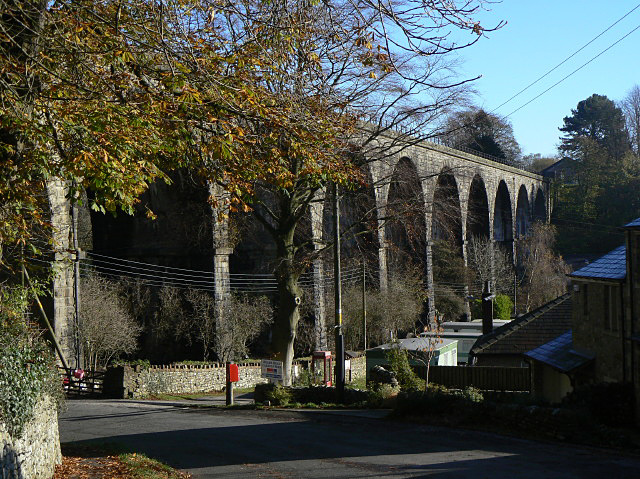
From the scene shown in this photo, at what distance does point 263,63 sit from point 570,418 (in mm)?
8927

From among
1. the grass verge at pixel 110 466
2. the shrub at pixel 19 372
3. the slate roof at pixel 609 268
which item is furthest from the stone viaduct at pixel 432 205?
the slate roof at pixel 609 268

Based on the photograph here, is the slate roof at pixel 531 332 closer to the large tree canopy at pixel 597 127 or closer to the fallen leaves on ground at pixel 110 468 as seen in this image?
the fallen leaves on ground at pixel 110 468

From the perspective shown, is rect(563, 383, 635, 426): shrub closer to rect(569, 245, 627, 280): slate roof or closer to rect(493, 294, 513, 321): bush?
rect(569, 245, 627, 280): slate roof

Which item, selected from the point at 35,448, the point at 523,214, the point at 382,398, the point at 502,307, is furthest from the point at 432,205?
the point at 523,214

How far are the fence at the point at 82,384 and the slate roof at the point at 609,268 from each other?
16300 millimetres

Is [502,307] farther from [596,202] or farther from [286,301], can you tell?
[596,202]

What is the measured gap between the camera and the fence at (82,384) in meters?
25.6

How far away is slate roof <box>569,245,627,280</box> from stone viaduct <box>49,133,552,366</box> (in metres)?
4.20

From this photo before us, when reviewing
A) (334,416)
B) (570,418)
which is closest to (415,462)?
(570,418)

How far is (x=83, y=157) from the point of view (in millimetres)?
8992

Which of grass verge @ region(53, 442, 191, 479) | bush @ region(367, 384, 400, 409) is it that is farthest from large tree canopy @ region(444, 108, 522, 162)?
grass verge @ region(53, 442, 191, 479)

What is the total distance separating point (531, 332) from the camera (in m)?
26.2

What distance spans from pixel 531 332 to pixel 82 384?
15944 millimetres

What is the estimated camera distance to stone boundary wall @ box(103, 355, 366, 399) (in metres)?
25.7
